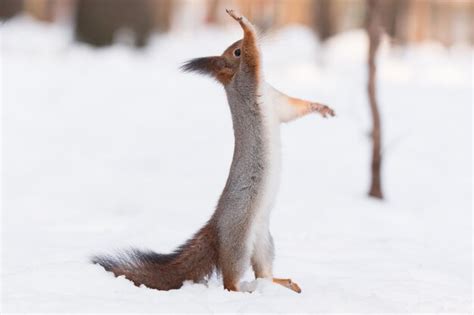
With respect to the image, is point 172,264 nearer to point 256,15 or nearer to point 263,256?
point 263,256

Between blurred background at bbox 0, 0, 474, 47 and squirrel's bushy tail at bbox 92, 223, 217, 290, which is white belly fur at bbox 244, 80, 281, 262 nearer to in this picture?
squirrel's bushy tail at bbox 92, 223, 217, 290

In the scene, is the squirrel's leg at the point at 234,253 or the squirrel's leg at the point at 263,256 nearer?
the squirrel's leg at the point at 234,253

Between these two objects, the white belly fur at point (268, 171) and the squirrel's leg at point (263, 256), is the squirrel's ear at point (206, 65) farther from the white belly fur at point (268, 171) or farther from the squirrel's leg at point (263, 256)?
the squirrel's leg at point (263, 256)

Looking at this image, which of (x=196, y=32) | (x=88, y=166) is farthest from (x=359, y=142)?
(x=196, y=32)

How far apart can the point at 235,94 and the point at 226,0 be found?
35079mm

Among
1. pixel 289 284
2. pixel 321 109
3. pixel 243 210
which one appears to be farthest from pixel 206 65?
pixel 289 284

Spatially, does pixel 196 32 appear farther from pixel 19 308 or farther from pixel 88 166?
pixel 19 308

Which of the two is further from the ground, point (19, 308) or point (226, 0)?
point (19, 308)

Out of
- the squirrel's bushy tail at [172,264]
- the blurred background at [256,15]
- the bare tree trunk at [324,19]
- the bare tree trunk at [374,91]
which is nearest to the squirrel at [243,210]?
the squirrel's bushy tail at [172,264]

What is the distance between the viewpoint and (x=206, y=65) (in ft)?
16.1

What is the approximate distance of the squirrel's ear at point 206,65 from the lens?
488cm

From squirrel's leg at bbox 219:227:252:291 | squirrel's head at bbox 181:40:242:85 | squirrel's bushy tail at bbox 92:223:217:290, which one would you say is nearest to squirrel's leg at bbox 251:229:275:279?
squirrel's leg at bbox 219:227:252:291

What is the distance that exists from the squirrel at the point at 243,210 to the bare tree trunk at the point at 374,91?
3.25 metres

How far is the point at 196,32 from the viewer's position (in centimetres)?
3603
